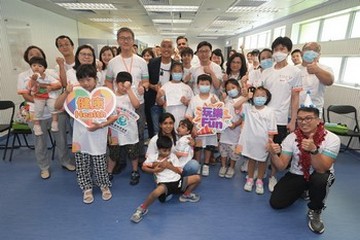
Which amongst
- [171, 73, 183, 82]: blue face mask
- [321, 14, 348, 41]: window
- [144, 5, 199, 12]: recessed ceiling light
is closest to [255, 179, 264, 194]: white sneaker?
[171, 73, 183, 82]: blue face mask

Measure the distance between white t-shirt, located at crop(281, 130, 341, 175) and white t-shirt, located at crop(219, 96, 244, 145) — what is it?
664 mm

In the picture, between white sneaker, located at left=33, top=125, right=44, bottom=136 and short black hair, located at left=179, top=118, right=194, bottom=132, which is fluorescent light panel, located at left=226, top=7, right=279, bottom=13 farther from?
white sneaker, located at left=33, top=125, right=44, bottom=136

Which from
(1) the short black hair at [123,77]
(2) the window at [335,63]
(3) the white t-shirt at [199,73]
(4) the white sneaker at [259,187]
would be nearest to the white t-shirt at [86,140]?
(1) the short black hair at [123,77]

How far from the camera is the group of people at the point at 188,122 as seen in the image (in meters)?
2.16

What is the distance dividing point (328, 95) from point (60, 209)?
17.0 feet

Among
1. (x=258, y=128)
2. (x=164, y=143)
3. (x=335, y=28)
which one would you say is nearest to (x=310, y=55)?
(x=258, y=128)

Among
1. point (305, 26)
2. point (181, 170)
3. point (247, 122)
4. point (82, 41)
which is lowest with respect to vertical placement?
point (181, 170)

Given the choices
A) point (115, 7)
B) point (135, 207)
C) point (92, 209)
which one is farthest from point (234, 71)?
point (115, 7)

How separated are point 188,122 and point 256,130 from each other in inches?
28.8

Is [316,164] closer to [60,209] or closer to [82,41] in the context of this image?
[60,209]

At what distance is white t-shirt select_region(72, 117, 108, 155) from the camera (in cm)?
223

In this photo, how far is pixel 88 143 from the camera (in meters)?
2.24

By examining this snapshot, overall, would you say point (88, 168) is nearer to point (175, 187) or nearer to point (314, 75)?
point (175, 187)

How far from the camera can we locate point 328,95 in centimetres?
487
